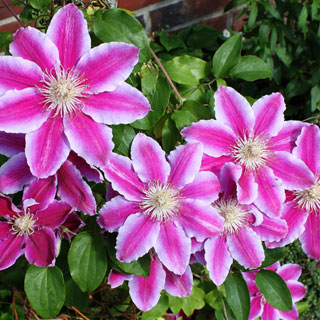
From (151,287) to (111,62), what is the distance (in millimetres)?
430

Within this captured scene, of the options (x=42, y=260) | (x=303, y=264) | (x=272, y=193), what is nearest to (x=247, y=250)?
(x=272, y=193)

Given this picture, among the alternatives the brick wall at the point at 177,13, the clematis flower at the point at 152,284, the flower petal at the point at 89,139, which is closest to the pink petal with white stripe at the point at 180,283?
the clematis flower at the point at 152,284

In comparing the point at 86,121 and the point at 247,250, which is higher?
the point at 86,121

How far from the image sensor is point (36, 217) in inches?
27.8

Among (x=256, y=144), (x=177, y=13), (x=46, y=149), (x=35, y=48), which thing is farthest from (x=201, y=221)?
(x=177, y=13)

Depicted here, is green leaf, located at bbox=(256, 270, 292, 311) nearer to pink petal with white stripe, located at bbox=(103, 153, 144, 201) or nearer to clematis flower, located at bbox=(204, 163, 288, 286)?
clematis flower, located at bbox=(204, 163, 288, 286)

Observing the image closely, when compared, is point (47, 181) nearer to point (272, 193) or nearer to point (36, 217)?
point (36, 217)

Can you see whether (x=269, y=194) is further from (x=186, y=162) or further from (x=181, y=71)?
(x=181, y=71)

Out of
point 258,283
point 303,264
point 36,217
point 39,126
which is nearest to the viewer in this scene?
point 39,126

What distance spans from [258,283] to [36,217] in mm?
502

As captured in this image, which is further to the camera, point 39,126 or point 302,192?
point 302,192

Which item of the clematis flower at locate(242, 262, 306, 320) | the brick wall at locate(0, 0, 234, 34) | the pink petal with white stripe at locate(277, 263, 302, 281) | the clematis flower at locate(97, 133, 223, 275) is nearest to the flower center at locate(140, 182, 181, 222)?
the clematis flower at locate(97, 133, 223, 275)

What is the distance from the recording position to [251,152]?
687mm

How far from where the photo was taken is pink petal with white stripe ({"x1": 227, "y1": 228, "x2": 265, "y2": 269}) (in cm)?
71
